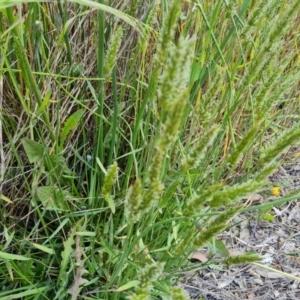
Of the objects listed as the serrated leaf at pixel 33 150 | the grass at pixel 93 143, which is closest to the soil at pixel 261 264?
the grass at pixel 93 143

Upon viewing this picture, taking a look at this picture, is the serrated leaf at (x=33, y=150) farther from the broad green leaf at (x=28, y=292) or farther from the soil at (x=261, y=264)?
A: the soil at (x=261, y=264)

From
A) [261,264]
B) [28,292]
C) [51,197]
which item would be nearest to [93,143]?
[51,197]

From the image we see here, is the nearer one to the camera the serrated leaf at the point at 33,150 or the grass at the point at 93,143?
the grass at the point at 93,143

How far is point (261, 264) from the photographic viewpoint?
115cm

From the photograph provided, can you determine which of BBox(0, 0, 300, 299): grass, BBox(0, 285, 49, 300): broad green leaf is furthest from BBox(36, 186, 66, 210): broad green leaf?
BBox(0, 285, 49, 300): broad green leaf

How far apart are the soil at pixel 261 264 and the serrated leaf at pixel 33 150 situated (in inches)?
18.0

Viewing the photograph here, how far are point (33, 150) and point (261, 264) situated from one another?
2.04ft

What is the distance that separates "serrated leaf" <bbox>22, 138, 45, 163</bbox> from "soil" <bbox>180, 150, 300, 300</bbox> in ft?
1.50

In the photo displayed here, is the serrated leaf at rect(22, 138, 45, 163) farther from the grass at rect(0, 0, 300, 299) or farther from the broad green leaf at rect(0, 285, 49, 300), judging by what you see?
the broad green leaf at rect(0, 285, 49, 300)

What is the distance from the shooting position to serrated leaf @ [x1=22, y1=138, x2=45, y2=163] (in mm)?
882

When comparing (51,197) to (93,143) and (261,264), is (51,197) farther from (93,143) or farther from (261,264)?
(261,264)

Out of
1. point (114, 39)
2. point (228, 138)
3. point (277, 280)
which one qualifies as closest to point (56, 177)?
point (114, 39)

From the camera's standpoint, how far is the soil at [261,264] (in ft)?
3.81

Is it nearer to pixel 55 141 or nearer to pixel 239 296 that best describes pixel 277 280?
pixel 239 296
